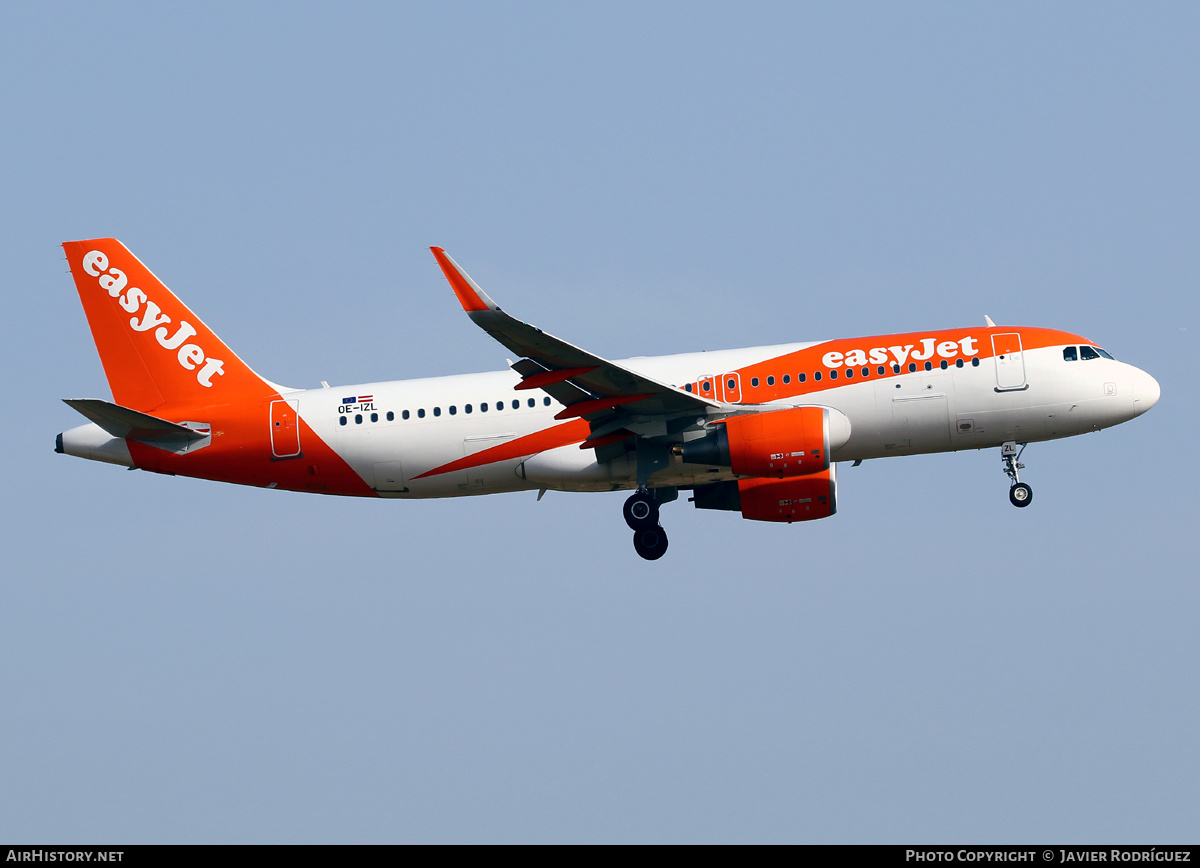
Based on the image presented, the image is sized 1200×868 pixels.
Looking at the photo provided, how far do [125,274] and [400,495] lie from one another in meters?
11.0

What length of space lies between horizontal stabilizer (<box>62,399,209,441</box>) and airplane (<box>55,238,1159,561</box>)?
0.06 meters

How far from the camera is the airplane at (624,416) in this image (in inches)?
1497

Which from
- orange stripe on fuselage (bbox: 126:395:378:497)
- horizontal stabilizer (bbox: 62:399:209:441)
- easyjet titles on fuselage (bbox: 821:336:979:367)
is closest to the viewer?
easyjet titles on fuselage (bbox: 821:336:979:367)

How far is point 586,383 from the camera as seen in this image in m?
37.2

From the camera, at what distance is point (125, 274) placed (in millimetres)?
43250

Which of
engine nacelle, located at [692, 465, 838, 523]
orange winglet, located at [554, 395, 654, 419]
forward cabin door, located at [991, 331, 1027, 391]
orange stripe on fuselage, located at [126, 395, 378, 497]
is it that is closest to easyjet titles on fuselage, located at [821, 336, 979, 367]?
forward cabin door, located at [991, 331, 1027, 391]

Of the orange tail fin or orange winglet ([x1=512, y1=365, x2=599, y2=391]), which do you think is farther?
the orange tail fin

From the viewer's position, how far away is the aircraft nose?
39406 mm

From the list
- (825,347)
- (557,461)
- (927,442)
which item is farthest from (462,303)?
(927,442)

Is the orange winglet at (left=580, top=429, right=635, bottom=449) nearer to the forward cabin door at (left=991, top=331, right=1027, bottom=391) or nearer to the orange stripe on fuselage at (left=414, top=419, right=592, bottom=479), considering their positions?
the orange stripe on fuselage at (left=414, top=419, right=592, bottom=479)

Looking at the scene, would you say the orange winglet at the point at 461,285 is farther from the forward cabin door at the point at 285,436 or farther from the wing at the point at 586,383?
the forward cabin door at the point at 285,436

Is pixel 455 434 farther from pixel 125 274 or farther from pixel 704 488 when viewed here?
pixel 125 274

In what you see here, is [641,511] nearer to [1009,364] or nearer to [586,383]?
[586,383]

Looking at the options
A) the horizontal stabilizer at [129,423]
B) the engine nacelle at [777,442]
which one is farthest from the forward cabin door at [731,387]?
the horizontal stabilizer at [129,423]
